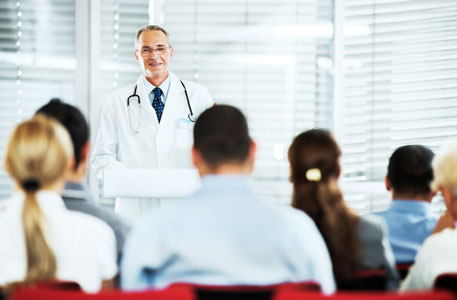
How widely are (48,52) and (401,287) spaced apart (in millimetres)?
3356

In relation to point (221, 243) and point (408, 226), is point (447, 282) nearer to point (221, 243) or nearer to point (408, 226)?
point (221, 243)

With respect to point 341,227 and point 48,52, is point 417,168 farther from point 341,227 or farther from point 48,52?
point 48,52

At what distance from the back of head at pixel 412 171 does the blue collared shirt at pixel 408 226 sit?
0.17ft

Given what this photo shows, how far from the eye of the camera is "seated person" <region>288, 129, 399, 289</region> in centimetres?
165

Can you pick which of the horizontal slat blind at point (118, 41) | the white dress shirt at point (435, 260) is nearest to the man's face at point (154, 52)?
the horizontal slat blind at point (118, 41)

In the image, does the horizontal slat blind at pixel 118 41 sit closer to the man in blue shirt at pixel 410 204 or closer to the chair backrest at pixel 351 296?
the man in blue shirt at pixel 410 204

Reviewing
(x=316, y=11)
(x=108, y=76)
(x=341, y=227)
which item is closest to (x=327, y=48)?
(x=316, y=11)

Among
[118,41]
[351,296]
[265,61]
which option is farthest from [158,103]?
[351,296]

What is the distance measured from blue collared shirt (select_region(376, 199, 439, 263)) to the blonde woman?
43.9 inches

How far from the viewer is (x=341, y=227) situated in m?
1.70

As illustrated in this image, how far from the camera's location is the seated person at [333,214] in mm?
1646

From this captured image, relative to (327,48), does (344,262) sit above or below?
below

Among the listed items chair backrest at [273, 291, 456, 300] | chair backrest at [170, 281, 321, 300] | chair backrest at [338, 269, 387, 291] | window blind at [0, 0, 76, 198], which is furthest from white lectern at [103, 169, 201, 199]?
window blind at [0, 0, 76, 198]

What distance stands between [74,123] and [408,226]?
124 cm
